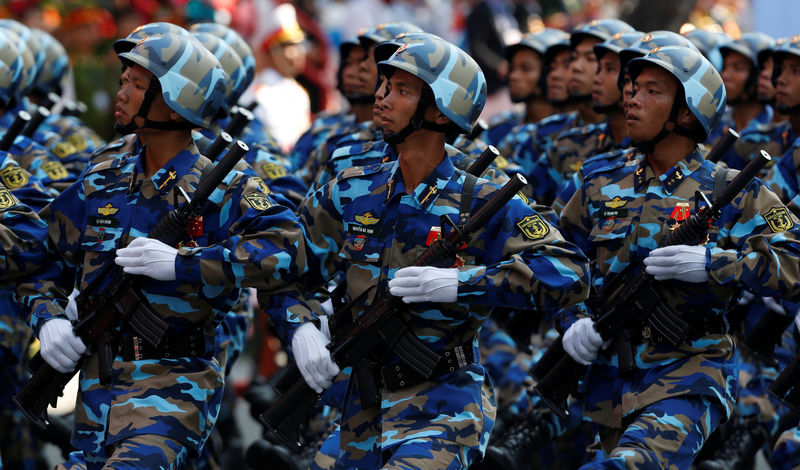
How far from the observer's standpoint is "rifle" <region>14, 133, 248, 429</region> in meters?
6.75

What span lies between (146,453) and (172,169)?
4.48ft

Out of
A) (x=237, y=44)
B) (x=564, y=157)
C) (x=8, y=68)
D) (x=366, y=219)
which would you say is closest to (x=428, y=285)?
(x=366, y=219)

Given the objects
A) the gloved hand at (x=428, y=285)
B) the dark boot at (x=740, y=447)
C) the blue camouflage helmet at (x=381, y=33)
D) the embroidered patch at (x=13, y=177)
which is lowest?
the dark boot at (x=740, y=447)

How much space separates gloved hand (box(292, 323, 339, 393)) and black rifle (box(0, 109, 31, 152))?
2903mm

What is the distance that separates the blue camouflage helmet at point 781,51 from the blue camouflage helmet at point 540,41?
2047mm

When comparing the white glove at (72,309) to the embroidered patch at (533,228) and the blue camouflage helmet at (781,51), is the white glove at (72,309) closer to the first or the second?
the embroidered patch at (533,228)

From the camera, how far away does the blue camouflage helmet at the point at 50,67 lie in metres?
11.7

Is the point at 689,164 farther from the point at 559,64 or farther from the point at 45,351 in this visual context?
the point at 559,64

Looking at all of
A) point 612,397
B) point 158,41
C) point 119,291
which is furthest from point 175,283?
point 612,397

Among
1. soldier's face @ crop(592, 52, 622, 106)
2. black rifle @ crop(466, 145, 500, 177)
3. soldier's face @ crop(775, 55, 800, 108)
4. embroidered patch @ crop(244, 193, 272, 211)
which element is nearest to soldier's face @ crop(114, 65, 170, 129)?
embroidered patch @ crop(244, 193, 272, 211)

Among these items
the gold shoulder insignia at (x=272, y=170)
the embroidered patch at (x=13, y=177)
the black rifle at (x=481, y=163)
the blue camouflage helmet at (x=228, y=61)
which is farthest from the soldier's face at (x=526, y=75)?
the embroidered patch at (x=13, y=177)

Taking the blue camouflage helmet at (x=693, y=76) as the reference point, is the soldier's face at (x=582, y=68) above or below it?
below

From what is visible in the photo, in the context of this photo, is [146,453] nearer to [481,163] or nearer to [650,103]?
[481,163]

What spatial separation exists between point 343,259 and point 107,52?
9.85 meters
